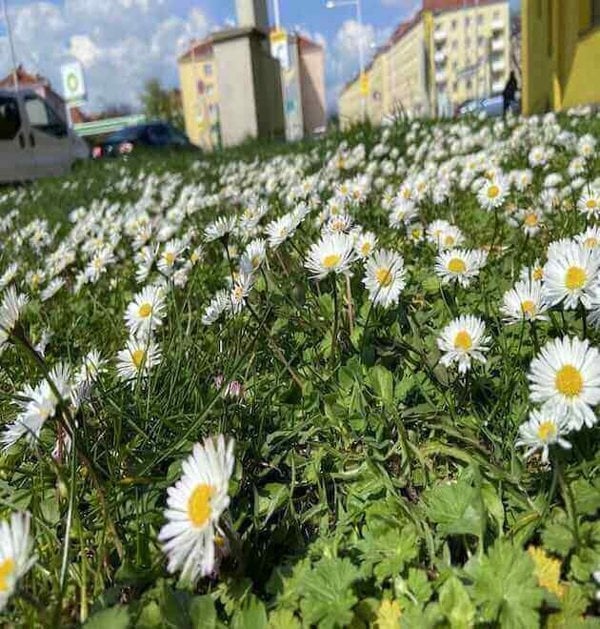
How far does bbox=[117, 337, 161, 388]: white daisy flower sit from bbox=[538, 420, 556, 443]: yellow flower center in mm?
677

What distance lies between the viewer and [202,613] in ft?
2.64

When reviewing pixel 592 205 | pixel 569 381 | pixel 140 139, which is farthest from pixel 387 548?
pixel 140 139

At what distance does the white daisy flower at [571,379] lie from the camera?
0.79m

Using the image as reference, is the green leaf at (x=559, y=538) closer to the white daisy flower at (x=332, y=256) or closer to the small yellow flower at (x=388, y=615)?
the small yellow flower at (x=388, y=615)

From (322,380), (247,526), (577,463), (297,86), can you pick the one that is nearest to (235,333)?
(322,380)

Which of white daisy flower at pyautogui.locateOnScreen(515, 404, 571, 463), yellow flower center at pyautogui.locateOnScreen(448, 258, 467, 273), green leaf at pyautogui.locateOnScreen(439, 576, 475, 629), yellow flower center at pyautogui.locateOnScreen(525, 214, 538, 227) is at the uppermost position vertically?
yellow flower center at pyautogui.locateOnScreen(448, 258, 467, 273)

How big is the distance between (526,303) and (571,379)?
0.32 metres

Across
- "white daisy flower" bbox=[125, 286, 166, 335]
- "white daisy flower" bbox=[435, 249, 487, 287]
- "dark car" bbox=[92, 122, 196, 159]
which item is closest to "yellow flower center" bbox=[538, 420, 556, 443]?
"white daisy flower" bbox=[435, 249, 487, 287]

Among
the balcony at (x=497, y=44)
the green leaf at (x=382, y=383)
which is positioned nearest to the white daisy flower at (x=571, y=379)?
the green leaf at (x=382, y=383)

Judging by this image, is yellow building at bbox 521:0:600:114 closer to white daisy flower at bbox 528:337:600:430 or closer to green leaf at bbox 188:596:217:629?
white daisy flower at bbox 528:337:600:430

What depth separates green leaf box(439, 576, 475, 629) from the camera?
74 cm

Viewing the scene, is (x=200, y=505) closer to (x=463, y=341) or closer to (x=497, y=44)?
(x=463, y=341)

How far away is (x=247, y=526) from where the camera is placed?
1008mm

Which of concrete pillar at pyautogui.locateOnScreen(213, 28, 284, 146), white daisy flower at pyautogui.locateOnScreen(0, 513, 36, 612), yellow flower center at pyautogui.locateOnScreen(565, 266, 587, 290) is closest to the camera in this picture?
→ white daisy flower at pyautogui.locateOnScreen(0, 513, 36, 612)
